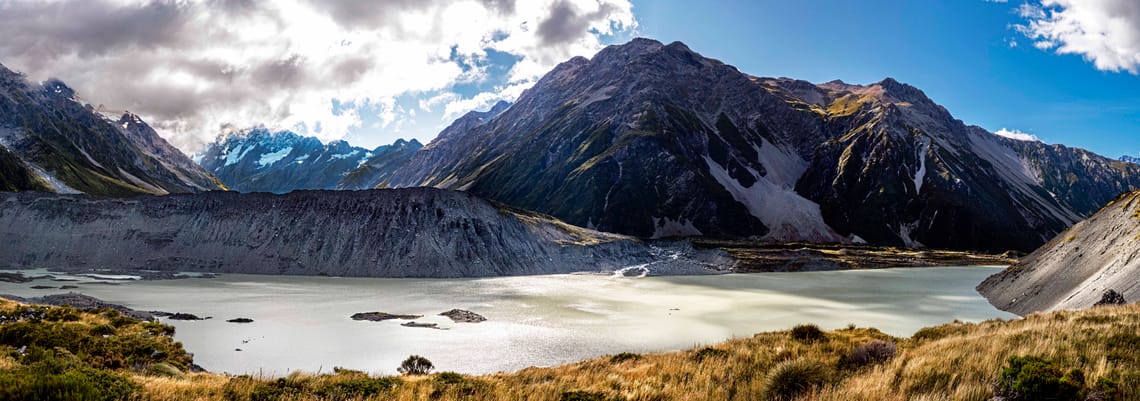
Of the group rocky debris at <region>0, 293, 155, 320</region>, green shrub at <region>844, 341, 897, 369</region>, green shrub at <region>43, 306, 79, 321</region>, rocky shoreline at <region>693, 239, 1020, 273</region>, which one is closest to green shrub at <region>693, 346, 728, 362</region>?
green shrub at <region>844, 341, 897, 369</region>

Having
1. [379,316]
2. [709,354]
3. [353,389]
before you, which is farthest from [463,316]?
[353,389]

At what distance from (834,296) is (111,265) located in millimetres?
102631

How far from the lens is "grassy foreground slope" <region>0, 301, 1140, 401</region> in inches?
475

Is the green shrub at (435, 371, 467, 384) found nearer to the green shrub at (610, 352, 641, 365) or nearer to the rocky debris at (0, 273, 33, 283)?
the green shrub at (610, 352, 641, 365)

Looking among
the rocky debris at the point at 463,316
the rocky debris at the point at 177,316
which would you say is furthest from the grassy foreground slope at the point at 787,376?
the rocky debris at the point at 463,316

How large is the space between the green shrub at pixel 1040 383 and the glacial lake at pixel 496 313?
2129 centimetres

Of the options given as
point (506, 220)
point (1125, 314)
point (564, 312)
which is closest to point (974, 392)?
point (1125, 314)

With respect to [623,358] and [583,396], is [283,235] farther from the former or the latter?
[583,396]

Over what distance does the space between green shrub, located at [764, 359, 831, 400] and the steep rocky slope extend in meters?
28.7

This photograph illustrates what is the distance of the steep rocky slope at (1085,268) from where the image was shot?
118 feet

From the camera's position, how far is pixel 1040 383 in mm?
11289

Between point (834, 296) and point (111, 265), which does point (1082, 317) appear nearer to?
point (834, 296)

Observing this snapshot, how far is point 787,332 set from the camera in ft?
84.0

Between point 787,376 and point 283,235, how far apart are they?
310 feet
